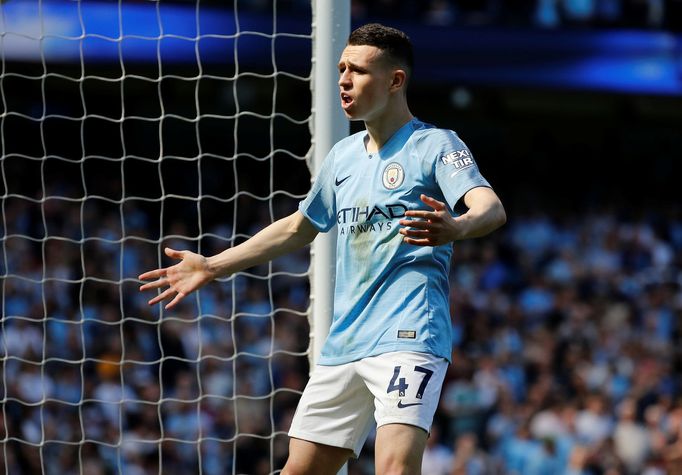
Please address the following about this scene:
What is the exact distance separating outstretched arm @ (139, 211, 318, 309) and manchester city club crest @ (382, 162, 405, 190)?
38 cm

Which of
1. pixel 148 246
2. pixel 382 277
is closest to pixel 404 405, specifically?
pixel 382 277

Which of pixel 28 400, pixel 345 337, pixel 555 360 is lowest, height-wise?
pixel 555 360

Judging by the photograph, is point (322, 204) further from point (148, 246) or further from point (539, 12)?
Answer: point (539, 12)

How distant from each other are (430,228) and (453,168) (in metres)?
0.44

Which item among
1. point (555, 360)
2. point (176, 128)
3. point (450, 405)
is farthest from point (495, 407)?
point (176, 128)

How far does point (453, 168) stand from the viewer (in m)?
3.65

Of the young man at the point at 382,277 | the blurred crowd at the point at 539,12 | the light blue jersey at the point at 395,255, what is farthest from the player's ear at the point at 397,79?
the blurred crowd at the point at 539,12

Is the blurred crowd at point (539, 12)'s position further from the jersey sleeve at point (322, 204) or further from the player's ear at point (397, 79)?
the player's ear at point (397, 79)

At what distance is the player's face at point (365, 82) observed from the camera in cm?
384

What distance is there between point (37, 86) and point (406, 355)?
11977 millimetres

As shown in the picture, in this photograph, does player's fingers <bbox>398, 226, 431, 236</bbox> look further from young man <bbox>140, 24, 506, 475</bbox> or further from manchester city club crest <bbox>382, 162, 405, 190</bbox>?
manchester city club crest <bbox>382, 162, 405, 190</bbox>

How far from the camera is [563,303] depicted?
12.6 meters

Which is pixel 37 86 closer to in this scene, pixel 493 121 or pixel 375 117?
pixel 493 121

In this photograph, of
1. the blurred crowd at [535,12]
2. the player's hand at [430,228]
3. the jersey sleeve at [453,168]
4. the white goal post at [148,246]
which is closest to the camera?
the player's hand at [430,228]
